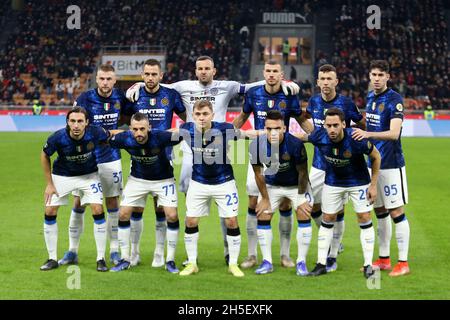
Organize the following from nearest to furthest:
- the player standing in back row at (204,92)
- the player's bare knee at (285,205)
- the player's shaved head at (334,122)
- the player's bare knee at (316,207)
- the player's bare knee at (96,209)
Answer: the player's shaved head at (334,122)
the player's bare knee at (96,209)
the player's bare knee at (285,205)
the player standing in back row at (204,92)
the player's bare knee at (316,207)

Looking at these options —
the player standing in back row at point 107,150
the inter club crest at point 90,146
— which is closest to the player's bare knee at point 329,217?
the player standing in back row at point 107,150

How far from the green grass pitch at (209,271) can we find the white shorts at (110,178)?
92cm

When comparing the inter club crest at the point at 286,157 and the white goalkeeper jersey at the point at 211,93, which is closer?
the inter club crest at the point at 286,157

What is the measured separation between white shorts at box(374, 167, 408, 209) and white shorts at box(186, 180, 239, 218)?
5.92 ft

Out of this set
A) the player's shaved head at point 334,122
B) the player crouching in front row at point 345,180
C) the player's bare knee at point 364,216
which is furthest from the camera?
the player's bare knee at point 364,216

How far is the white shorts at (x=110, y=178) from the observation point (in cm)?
964

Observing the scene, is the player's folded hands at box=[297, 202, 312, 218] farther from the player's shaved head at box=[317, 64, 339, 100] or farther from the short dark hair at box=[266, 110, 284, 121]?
A: the player's shaved head at box=[317, 64, 339, 100]

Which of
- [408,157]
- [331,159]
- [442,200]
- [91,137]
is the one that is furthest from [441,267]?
[408,157]

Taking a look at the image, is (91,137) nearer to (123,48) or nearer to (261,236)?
(261,236)

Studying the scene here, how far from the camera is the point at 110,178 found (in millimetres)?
9648

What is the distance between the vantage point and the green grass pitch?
7875 mm

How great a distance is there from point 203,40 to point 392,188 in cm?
3149

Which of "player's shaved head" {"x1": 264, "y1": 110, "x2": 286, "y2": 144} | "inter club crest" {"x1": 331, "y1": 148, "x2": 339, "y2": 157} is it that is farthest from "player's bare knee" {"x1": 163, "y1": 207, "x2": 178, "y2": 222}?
"inter club crest" {"x1": 331, "y1": 148, "x2": 339, "y2": 157}

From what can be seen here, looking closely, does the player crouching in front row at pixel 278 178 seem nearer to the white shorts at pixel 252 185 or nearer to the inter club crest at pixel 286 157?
the inter club crest at pixel 286 157
